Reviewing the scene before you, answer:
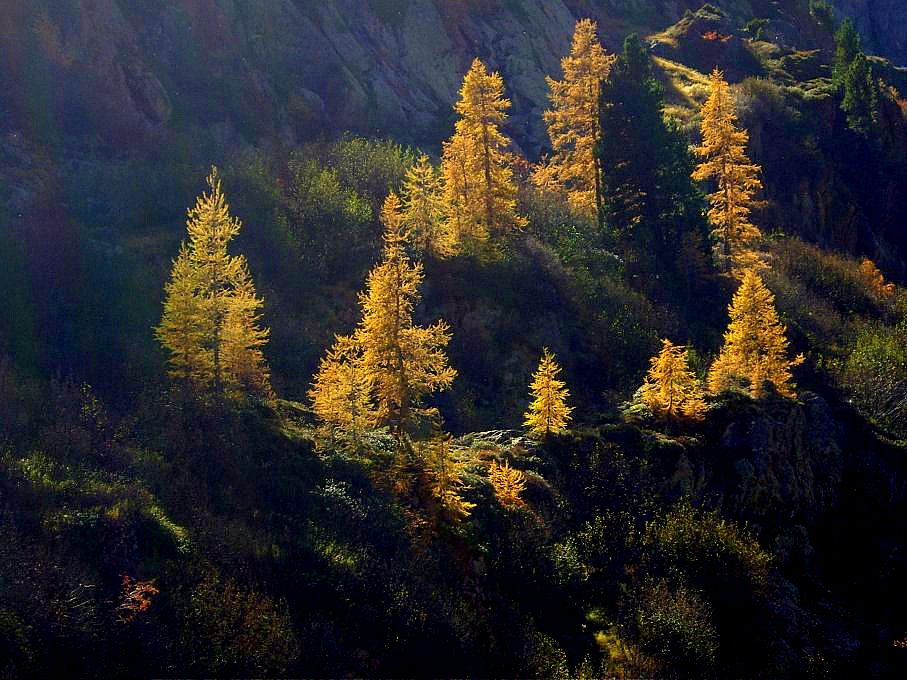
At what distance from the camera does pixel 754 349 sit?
26688 millimetres

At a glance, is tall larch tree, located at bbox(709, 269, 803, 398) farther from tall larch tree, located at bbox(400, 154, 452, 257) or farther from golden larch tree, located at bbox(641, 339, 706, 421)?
tall larch tree, located at bbox(400, 154, 452, 257)

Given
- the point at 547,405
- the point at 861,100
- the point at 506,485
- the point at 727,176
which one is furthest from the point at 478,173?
the point at 861,100

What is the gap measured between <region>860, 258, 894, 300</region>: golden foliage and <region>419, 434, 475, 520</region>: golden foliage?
3471 centimetres

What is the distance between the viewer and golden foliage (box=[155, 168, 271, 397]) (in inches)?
851

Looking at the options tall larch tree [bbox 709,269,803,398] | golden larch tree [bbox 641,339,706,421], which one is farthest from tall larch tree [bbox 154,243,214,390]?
tall larch tree [bbox 709,269,803,398]

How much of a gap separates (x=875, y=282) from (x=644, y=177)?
15859 mm

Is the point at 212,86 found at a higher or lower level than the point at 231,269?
higher

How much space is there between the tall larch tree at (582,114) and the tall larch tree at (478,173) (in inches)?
275

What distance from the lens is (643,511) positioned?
20.5 meters

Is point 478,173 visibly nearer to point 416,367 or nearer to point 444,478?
point 416,367

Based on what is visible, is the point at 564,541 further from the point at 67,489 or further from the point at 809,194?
the point at 809,194

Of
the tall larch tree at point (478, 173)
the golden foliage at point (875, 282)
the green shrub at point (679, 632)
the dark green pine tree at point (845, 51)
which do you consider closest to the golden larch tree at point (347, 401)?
the green shrub at point (679, 632)

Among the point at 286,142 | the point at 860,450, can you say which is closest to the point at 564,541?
the point at 860,450

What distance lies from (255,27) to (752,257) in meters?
30.7
